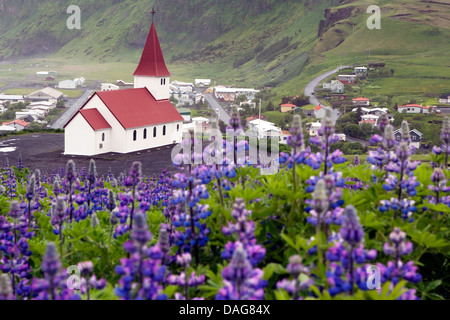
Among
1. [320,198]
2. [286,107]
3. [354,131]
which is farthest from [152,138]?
[286,107]

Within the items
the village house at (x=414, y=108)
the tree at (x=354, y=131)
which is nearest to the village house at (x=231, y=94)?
the village house at (x=414, y=108)

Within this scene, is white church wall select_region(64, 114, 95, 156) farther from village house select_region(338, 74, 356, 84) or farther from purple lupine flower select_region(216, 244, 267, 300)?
village house select_region(338, 74, 356, 84)

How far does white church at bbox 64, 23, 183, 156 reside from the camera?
43719 millimetres

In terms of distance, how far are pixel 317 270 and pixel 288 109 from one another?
153m

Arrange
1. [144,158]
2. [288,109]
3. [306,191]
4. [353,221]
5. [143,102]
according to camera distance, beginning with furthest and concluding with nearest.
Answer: [288,109] → [143,102] → [144,158] → [306,191] → [353,221]

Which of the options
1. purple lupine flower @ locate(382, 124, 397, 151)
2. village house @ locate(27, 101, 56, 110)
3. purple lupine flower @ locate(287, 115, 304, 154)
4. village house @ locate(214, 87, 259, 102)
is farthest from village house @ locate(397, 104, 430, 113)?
purple lupine flower @ locate(287, 115, 304, 154)

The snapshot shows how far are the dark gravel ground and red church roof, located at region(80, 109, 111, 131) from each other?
91.2 inches

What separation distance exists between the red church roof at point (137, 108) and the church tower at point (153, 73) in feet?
2.84

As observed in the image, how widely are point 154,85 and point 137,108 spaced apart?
4.17m

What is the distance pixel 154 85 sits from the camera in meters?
50.6

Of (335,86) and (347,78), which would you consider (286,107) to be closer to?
(335,86)
